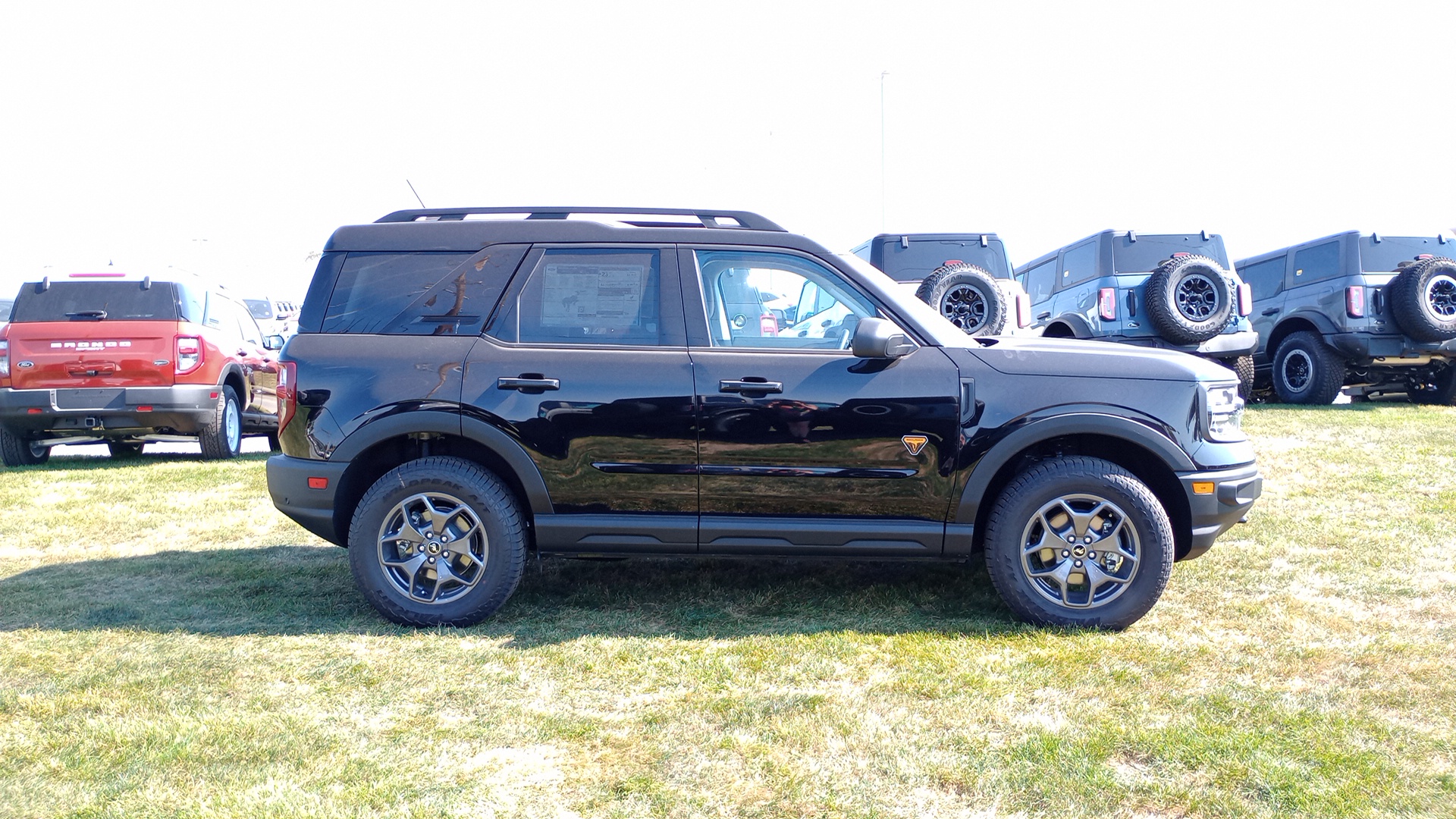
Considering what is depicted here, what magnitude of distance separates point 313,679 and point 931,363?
A: 8.93 feet

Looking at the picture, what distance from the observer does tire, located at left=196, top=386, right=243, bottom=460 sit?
9.15 meters

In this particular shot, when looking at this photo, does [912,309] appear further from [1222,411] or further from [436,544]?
[436,544]

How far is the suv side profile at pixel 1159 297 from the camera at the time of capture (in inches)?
404

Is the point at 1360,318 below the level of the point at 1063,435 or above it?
above

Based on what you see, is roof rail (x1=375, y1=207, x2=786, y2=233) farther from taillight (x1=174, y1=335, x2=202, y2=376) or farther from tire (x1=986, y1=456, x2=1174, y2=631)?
taillight (x1=174, y1=335, x2=202, y2=376)

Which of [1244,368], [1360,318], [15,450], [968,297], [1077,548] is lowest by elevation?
[1077,548]

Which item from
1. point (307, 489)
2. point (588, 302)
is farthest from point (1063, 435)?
point (307, 489)

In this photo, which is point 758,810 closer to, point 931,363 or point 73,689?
point 931,363

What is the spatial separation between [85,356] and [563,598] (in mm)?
6198

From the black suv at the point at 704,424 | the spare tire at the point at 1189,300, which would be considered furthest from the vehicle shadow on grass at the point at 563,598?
the spare tire at the point at 1189,300

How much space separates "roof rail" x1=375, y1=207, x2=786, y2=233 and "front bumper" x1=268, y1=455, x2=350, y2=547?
1164mm

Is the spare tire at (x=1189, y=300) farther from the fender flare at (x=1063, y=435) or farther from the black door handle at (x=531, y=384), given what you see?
the black door handle at (x=531, y=384)

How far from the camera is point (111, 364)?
866 cm

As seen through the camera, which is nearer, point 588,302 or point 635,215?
point 588,302
